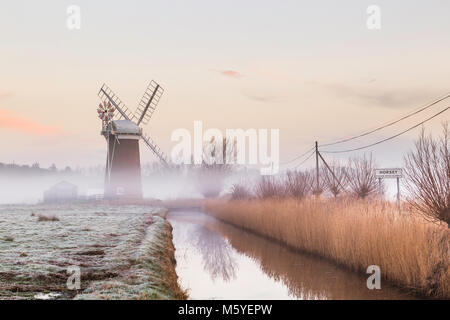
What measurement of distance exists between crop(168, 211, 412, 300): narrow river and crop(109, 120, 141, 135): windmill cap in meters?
21.9

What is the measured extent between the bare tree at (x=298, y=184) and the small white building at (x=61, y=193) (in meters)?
33.7

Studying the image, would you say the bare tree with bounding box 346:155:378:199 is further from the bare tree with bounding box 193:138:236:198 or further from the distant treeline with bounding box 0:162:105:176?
the distant treeline with bounding box 0:162:105:176

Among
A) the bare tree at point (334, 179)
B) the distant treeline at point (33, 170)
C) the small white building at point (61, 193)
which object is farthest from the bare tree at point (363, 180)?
the distant treeline at point (33, 170)

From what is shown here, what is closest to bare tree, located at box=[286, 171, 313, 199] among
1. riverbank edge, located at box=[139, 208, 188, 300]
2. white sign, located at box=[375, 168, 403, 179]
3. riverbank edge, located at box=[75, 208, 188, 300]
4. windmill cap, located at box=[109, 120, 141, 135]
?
white sign, located at box=[375, 168, 403, 179]

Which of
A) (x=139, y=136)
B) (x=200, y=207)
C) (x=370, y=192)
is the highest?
(x=139, y=136)

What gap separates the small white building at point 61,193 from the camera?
50.9 meters

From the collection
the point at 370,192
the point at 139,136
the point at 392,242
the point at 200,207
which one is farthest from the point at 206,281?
the point at 200,207

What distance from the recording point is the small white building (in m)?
50.9

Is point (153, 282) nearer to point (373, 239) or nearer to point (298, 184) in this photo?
point (373, 239)

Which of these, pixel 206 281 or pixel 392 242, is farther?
pixel 206 281

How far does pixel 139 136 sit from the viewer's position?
4109cm

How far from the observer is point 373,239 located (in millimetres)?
11461
